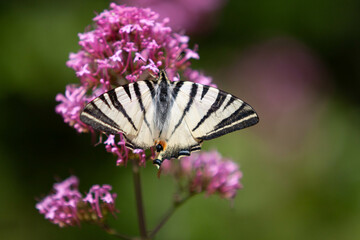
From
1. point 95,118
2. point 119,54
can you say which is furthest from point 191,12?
point 95,118

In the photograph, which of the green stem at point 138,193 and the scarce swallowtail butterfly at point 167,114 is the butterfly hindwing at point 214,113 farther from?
the green stem at point 138,193

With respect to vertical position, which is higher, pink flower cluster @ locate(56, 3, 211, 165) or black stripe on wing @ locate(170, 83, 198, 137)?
pink flower cluster @ locate(56, 3, 211, 165)

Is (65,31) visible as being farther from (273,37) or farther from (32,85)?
(273,37)

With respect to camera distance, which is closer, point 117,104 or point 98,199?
point 117,104

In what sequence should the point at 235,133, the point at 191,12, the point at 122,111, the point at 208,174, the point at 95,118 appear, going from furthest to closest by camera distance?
the point at 191,12, the point at 235,133, the point at 208,174, the point at 122,111, the point at 95,118

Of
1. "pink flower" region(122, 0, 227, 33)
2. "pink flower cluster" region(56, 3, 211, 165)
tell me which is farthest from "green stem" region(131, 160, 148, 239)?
"pink flower" region(122, 0, 227, 33)

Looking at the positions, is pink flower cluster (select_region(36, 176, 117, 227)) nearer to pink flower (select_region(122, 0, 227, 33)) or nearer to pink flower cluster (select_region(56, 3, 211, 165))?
pink flower cluster (select_region(56, 3, 211, 165))

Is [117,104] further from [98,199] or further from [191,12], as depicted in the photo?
[191,12]

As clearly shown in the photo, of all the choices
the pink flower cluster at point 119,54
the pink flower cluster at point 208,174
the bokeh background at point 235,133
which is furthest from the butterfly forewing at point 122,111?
the bokeh background at point 235,133
